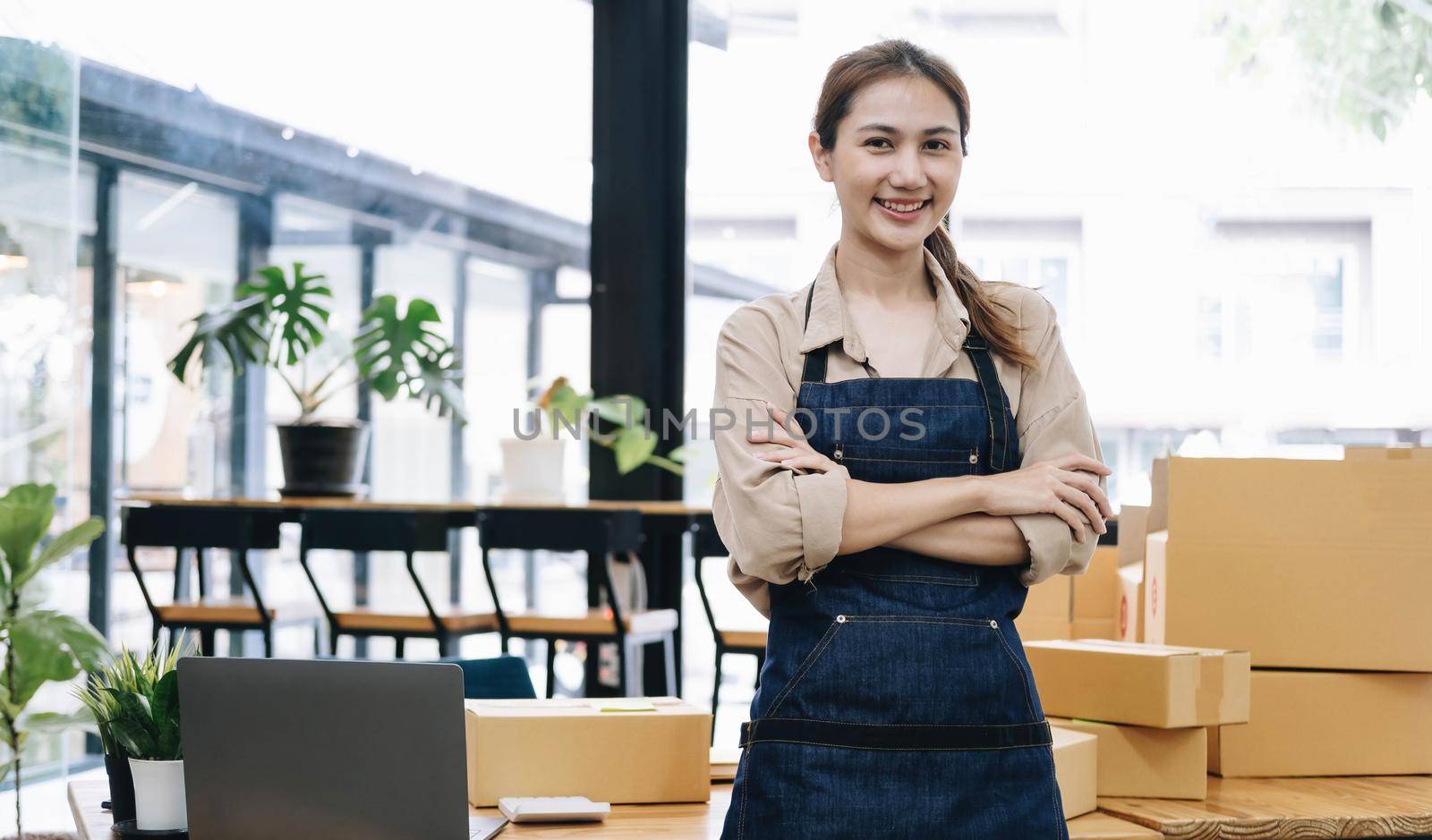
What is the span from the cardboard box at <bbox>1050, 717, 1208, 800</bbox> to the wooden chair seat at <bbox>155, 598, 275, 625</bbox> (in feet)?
11.6

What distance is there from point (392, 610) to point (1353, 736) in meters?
3.48

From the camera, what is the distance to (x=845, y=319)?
1.60m

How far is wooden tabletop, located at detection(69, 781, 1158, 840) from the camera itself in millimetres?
1597

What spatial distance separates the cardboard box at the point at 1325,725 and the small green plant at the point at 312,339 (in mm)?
3588

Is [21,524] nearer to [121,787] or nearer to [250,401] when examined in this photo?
[121,787]

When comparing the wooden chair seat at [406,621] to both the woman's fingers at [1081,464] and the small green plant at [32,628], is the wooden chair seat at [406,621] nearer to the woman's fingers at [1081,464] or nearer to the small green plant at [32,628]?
the small green plant at [32,628]

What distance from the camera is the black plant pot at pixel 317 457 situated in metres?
4.80

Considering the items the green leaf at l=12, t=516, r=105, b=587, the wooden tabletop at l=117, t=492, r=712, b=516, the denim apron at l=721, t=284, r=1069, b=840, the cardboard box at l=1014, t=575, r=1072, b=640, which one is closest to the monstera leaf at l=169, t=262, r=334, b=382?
the wooden tabletop at l=117, t=492, r=712, b=516

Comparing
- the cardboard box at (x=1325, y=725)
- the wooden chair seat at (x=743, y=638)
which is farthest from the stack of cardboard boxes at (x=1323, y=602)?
the wooden chair seat at (x=743, y=638)

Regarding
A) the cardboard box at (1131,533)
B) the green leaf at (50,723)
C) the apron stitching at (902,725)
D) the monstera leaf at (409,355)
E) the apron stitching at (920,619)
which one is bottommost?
the green leaf at (50,723)

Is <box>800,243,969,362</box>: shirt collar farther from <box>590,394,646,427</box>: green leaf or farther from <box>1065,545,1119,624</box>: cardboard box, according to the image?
<box>590,394,646,427</box>: green leaf

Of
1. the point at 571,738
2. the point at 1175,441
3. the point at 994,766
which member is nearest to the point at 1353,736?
the point at 994,766

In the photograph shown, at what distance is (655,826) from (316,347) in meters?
3.68

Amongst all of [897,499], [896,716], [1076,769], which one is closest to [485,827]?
[896,716]
